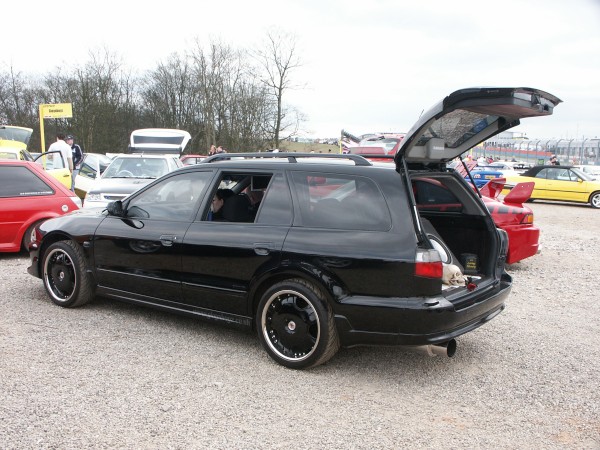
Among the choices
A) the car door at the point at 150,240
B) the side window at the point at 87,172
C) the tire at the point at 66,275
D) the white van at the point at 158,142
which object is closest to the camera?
the car door at the point at 150,240

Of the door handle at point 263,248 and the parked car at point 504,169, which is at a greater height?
the parked car at point 504,169

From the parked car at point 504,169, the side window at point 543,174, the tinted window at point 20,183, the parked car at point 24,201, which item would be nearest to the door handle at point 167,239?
the parked car at point 24,201

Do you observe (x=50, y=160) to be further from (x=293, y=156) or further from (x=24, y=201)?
(x=293, y=156)

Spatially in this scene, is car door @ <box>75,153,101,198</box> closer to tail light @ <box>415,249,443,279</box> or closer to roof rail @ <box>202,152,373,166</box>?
roof rail @ <box>202,152,373,166</box>

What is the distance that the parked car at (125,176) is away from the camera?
36.2ft

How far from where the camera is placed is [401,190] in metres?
4.04

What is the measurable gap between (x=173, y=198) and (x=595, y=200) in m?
19.2

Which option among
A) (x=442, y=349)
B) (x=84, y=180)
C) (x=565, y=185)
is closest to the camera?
(x=442, y=349)

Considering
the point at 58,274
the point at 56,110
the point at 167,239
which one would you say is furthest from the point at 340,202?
the point at 56,110

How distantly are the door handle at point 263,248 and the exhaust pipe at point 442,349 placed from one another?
1421 millimetres

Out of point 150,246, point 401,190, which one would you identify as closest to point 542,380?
point 401,190

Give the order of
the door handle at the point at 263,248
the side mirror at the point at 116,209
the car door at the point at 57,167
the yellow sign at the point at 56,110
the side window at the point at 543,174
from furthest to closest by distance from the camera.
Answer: the yellow sign at the point at 56,110 → the side window at the point at 543,174 → the car door at the point at 57,167 → the side mirror at the point at 116,209 → the door handle at the point at 263,248

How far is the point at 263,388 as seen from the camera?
394 centimetres

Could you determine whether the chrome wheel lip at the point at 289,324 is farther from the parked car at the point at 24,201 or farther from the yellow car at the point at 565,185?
the yellow car at the point at 565,185
